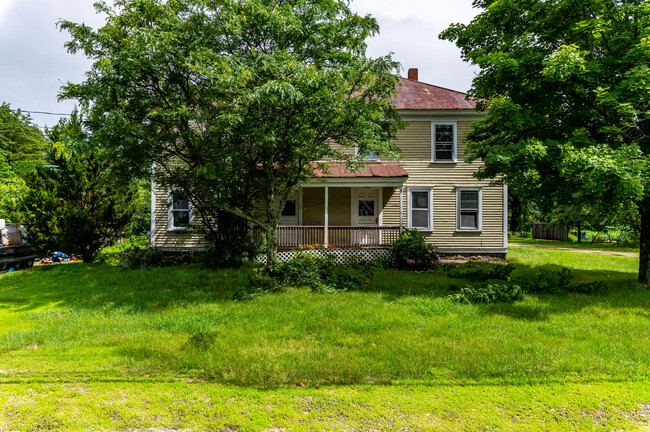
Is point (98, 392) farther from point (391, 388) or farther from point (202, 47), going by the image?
point (202, 47)

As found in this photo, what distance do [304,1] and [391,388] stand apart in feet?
27.4

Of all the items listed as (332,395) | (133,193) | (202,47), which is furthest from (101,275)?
(332,395)

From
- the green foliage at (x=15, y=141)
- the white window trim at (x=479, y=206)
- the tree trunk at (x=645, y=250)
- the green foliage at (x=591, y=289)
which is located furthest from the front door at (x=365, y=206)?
the green foliage at (x=15, y=141)

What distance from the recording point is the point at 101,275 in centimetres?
1008

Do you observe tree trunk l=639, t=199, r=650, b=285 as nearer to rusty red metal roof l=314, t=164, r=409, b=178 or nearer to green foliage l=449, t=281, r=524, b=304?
green foliage l=449, t=281, r=524, b=304

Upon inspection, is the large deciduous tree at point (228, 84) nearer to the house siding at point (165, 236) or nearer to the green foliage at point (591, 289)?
the house siding at point (165, 236)

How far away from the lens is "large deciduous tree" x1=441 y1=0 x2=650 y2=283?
262 inches

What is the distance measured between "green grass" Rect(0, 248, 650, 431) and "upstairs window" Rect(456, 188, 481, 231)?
7122mm

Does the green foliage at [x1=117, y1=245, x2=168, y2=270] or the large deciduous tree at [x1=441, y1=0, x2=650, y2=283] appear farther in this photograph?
the green foliage at [x1=117, y1=245, x2=168, y2=270]

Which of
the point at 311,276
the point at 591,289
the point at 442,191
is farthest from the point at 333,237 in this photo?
the point at 591,289

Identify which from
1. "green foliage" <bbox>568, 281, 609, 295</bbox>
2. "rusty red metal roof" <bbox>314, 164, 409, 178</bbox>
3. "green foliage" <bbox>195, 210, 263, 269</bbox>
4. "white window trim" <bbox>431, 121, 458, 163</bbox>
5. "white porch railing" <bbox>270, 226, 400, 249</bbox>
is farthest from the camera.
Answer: "white window trim" <bbox>431, 121, 458, 163</bbox>

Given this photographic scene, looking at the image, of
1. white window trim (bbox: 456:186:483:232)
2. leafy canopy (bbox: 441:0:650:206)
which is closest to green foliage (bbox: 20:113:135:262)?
leafy canopy (bbox: 441:0:650:206)

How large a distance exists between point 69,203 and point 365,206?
11.8 meters

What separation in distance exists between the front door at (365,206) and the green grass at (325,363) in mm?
7581
